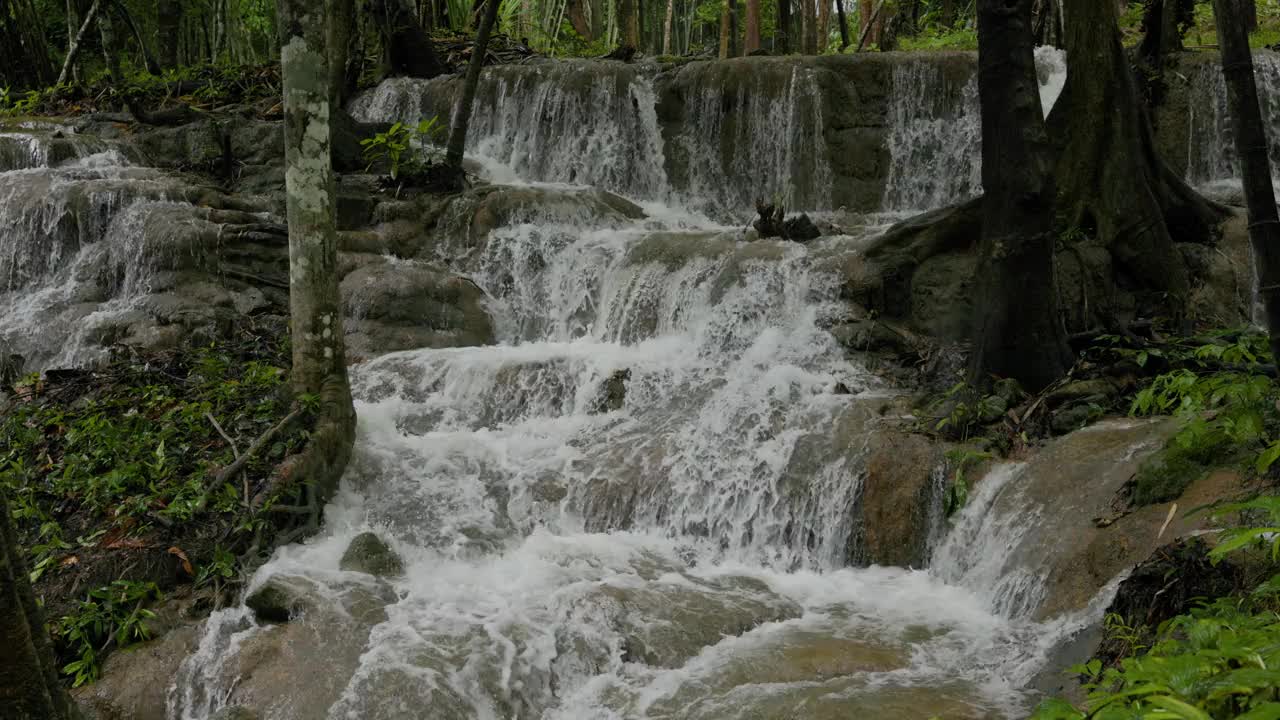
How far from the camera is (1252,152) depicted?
3.68 m

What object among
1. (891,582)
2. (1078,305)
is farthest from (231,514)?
(1078,305)

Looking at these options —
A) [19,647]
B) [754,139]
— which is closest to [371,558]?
[19,647]

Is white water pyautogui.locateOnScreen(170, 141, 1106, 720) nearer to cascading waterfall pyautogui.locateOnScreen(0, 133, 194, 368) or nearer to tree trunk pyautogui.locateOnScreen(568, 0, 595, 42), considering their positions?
cascading waterfall pyautogui.locateOnScreen(0, 133, 194, 368)

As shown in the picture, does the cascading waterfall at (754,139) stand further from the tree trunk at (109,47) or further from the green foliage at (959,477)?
the tree trunk at (109,47)

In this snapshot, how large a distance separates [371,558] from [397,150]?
798 centimetres

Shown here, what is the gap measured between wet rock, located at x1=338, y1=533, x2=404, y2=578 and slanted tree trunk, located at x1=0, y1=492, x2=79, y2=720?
286 centimetres

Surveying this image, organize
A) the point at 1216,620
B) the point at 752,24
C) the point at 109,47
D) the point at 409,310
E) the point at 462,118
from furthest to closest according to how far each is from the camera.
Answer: the point at 752,24
the point at 109,47
the point at 462,118
the point at 409,310
the point at 1216,620

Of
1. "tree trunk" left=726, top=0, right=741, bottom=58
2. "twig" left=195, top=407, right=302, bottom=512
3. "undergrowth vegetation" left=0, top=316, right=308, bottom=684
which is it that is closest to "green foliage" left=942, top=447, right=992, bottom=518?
"undergrowth vegetation" left=0, top=316, right=308, bottom=684

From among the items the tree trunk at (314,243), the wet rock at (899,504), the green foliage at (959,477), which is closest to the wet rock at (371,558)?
the tree trunk at (314,243)

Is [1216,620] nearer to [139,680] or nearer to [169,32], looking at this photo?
[139,680]

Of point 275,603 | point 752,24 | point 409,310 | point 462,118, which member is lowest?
point 275,603

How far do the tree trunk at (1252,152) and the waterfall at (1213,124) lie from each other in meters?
9.82

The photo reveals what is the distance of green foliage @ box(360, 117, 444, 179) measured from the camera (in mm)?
12992

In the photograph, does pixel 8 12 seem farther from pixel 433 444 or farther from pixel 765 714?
pixel 765 714
